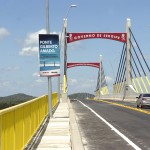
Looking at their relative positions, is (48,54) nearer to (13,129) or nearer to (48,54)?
(48,54)

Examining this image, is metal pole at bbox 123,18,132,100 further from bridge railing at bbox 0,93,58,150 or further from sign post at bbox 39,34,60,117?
bridge railing at bbox 0,93,58,150

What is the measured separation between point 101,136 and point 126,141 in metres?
1.84

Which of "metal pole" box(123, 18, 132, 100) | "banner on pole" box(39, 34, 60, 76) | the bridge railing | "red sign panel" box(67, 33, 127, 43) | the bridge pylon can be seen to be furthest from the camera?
"red sign panel" box(67, 33, 127, 43)

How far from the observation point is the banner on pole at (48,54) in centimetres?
2378

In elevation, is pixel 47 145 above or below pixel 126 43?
below

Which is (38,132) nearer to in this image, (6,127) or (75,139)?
(75,139)

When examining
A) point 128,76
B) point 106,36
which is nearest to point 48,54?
point 128,76

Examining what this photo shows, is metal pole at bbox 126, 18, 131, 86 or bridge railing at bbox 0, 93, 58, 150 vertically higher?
metal pole at bbox 126, 18, 131, 86

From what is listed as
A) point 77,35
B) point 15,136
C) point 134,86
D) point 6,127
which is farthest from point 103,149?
point 77,35

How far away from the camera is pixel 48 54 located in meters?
23.9

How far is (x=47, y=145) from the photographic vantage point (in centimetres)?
1296

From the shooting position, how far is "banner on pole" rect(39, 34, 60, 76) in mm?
23781

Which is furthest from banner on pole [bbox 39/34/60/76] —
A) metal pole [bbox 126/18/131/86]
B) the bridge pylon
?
metal pole [bbox 126/18/131/86]

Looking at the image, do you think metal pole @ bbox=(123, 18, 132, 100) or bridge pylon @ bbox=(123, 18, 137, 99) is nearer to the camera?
bridge pylon @ bbox=(123, 18, 137, 99)
